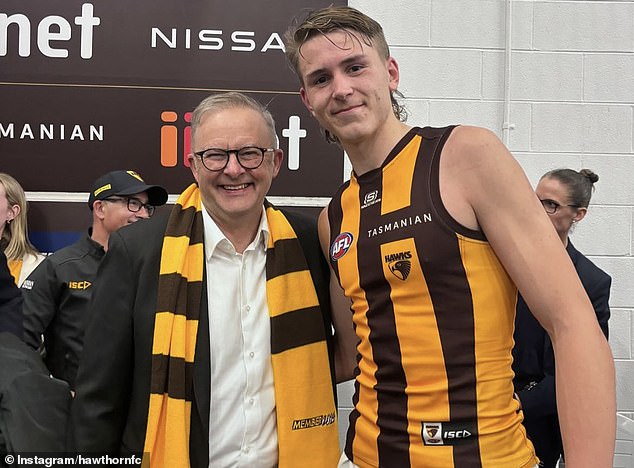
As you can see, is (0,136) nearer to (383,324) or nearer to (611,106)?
(383,324)

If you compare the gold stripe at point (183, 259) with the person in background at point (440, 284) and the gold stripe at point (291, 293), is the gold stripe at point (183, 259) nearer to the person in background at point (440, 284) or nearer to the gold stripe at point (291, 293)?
the gold stripe at point (291, 293)

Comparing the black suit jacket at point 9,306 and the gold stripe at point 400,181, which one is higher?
the gold stripe at point 400,181

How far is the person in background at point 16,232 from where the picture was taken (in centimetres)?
263

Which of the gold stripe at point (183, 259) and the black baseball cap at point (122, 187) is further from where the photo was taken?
the black baseball cap at point (122, 187)

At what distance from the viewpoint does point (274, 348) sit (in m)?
1.48

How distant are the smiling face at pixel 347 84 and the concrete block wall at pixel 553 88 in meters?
1.58

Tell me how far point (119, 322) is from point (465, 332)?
745mm

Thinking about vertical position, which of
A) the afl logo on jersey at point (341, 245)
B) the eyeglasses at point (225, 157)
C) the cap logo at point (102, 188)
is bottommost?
the afl logo on jersey at point (341, 245)

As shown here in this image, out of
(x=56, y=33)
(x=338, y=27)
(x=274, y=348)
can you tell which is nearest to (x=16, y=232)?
(x=56, y=33)

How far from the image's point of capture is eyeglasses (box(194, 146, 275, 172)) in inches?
56.7

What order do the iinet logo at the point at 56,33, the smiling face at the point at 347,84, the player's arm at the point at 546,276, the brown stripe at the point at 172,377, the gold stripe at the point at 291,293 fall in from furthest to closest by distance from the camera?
1. the iinet logo at the point at 56,33
2. the gold stripe at the point at 291,293
3. the brown stripe at the point at 172,377
4. the smiling face at the point at 347,84
5. the player's arm at the point at 546,276

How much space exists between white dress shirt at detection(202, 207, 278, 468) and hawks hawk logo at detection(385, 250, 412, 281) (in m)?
0.43

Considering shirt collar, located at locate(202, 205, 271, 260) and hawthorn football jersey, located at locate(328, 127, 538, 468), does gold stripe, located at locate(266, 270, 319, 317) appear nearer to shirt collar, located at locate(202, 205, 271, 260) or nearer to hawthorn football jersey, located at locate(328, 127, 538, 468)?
shirt collar, located at locate(202, 205, 271, 260)

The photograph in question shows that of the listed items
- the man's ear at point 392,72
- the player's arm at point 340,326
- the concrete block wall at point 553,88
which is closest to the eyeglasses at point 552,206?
the concrete block wall at point 553,88
